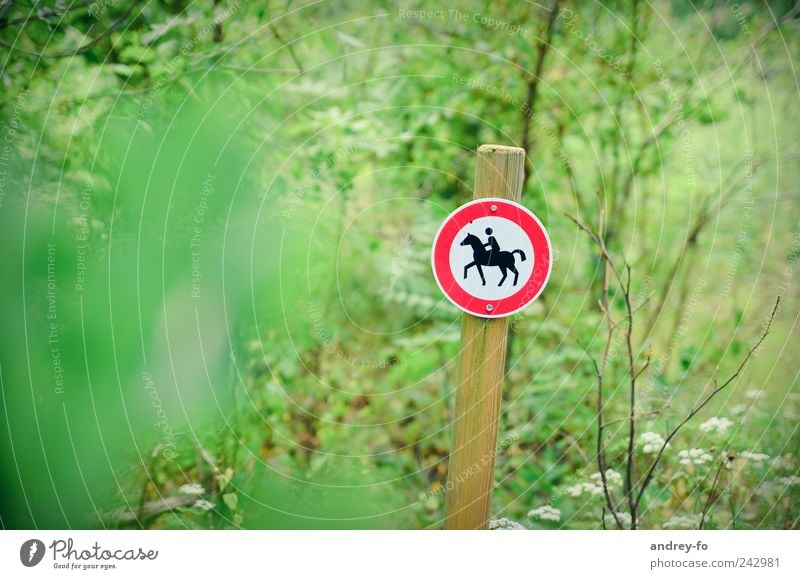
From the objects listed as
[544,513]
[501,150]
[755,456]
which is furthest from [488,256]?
[755,456]

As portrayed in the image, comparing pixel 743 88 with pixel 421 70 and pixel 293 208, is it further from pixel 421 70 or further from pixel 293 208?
pixel 293 208

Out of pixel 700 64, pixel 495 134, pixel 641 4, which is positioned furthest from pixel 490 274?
pixel 700 64

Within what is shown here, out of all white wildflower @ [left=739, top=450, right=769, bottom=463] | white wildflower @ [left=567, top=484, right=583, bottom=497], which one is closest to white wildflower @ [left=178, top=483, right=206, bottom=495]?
white wildflower @ [left=567, top=484, right=583, bottom=497]

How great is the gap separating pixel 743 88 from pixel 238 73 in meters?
1.49

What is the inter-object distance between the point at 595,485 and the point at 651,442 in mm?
198

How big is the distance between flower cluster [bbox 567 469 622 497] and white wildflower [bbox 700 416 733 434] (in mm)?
268

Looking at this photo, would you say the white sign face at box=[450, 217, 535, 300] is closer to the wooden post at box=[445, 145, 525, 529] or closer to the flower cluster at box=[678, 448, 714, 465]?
the wooden post at box=[445, 145, 525, 529]

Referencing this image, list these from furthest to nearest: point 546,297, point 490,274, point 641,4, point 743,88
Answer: point 546,297, point 743,88, point 641,4, point 490,274

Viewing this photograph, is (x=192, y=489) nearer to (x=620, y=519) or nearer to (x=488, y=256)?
(x=488, y=256)

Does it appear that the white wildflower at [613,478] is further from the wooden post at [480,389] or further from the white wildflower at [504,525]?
the wooden post at [480,389]

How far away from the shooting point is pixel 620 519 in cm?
186

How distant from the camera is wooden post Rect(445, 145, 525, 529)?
4.64 feet
